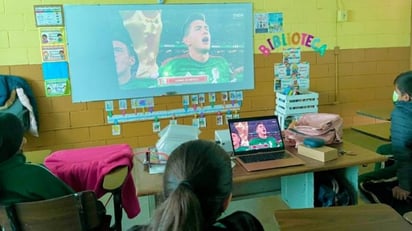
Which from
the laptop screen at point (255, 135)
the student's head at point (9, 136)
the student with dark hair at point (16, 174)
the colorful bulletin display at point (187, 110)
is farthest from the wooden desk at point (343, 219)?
the colorful bulletin display at point (187, 110)

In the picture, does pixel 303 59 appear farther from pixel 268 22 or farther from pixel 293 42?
pixel 268 22

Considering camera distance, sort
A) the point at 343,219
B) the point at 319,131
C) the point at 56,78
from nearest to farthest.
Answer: the point at 343,219 < the point at 319,131 < the point at 56,78

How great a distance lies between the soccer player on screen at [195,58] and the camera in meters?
3.98

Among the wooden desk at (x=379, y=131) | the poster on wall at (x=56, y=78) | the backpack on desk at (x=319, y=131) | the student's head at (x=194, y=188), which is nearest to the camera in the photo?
the student's head at (x=194, y=188)

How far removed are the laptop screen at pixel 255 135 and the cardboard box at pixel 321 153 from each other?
0.14 metres

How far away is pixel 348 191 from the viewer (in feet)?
7.29

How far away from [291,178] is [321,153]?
1.44ft

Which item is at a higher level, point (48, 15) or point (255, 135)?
point (48, 15)

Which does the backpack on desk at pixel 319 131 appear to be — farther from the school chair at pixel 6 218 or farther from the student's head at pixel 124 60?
the student's head at pixel 124 60

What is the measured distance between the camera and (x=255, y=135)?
215cm

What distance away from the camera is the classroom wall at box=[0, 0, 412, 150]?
358 cm

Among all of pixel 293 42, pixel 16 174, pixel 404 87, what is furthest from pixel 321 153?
pixel 293 42

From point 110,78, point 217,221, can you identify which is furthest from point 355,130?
point 217,221

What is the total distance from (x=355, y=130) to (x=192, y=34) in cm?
204
